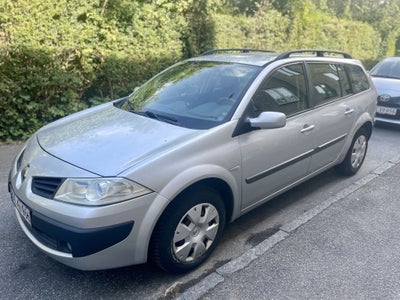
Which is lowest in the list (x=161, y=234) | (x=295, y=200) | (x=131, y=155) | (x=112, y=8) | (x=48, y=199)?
(x=295, y=200)

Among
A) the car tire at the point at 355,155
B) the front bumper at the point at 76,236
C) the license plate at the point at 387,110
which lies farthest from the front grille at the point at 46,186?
the license plate at the point at 387,110

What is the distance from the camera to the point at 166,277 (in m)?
2.63

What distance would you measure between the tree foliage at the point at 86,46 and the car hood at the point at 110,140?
2.73 meters

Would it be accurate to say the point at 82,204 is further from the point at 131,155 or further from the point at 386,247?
the point at 386,247

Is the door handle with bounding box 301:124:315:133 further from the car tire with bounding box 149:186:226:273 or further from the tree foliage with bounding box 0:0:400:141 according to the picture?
the tree foliage with bounding box 0:0:400:141

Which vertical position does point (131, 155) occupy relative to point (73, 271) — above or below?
above

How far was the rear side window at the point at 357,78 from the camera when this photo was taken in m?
4.43

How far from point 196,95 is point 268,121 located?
74 cm

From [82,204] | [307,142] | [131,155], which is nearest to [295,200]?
[307,142]

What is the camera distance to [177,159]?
2.45 metres

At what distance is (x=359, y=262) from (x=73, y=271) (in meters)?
2.22

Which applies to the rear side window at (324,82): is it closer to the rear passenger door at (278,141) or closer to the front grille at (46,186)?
the rear passenger door at (278,141)

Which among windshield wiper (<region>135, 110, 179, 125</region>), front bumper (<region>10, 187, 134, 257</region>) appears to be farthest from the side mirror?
front bumper (<region>10, 187, 134, 257</region>)

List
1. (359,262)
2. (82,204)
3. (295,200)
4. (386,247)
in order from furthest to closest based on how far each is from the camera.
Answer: (295,200) → (386,247) → (359,262) → (82,204)
